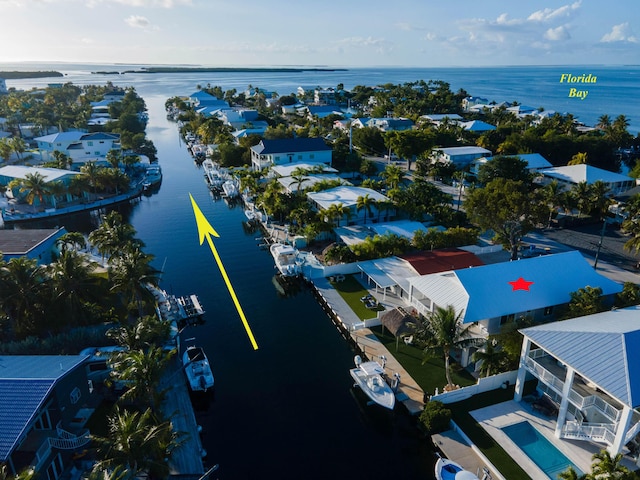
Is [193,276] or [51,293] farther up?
[51,293]

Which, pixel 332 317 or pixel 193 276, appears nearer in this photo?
pixel 332 317

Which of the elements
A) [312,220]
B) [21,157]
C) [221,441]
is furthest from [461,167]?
[21,157]

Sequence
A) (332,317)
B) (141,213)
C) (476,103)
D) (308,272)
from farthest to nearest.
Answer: (476,103), (141,213), (308,272), (332,317)

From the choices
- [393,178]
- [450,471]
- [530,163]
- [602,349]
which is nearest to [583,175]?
[530,163]

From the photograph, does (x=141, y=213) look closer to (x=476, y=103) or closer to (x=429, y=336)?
(x=429, y=336)

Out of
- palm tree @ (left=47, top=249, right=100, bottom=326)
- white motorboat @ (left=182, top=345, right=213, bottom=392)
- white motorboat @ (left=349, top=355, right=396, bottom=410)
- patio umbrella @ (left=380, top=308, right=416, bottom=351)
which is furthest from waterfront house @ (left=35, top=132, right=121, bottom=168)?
white motorboat @ (left=349, top=355, right=396, bottom=410)

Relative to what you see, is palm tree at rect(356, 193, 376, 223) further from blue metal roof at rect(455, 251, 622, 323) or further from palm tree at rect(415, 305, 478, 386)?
palm tree at rect(415, 305, 478, 386)

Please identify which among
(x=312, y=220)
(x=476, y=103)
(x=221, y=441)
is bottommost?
(x=221, y=441)
